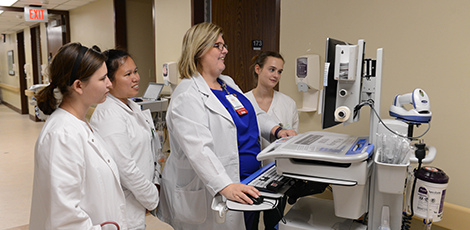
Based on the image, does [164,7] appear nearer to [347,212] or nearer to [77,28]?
[77,28]

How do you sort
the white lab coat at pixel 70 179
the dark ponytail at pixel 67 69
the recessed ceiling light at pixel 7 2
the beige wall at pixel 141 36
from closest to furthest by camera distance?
the white lab coat at pixel 70 179
the dark ponytail at pixel 67 69
the beige wall at pixel 141 36
the recessed ceiling light at pixel 7 2

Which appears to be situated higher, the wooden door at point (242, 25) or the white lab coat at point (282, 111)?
the wooden door at point (242, 25)

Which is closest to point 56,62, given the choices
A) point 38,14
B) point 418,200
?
point 418,200

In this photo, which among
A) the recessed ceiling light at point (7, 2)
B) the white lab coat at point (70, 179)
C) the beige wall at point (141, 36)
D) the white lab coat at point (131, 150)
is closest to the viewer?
the white lab coat at point (70, 179)

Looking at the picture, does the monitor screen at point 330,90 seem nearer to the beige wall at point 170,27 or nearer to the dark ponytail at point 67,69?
the dark ponytail at point 67,69

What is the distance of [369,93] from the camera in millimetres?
1486

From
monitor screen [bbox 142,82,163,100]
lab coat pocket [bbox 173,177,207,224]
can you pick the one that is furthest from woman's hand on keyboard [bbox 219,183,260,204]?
monitor screen [bbox 142,82,163,100]

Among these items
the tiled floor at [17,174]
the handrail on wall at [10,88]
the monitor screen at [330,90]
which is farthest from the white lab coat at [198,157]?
the handrail on wall at [10,88]

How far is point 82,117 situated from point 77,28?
5945mm

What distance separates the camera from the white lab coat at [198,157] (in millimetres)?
1423

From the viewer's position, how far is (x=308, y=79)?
2.60m

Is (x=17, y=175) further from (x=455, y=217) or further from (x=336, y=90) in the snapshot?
(x=455, y=217)

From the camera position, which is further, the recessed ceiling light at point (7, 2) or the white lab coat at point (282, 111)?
the recessed ceiling light at point (7, 2)

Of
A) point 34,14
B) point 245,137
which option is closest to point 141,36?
point 34,14
